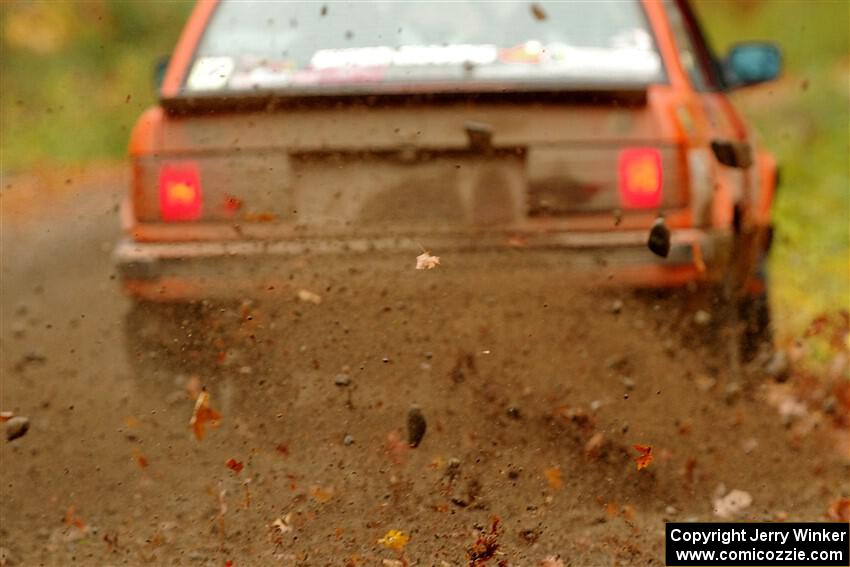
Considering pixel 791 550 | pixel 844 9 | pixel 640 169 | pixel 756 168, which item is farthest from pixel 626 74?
pixel 844 9

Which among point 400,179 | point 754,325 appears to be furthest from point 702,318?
point 400,179

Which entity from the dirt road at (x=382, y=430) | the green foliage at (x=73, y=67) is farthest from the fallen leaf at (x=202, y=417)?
the green foliage at (x=73, y=67)

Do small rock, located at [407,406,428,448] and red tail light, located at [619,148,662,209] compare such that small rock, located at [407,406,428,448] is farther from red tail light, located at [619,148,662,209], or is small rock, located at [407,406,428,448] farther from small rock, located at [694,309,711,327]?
small rock, located at [694,309,711,327]

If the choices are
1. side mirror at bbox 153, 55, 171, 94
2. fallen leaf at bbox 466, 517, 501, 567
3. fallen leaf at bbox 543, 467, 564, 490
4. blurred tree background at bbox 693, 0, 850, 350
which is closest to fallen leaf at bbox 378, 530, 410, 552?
fallen leaf at bbox 466, 517, 501, 567

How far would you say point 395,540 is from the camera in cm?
322

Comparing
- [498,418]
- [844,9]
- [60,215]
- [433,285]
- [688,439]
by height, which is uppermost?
[433,285]

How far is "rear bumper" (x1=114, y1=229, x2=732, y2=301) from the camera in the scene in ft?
12.3

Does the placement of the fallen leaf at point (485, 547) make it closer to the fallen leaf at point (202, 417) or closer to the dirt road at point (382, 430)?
the dirt road at point (382, 430)

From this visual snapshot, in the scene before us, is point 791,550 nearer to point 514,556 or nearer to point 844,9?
point 514,556

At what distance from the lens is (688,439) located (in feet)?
12.6

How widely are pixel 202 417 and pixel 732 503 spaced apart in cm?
166

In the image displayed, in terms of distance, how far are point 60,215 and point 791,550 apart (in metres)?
4.45

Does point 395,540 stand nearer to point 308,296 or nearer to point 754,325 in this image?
point 308,296

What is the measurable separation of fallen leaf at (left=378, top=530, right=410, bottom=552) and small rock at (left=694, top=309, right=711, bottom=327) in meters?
1.51
